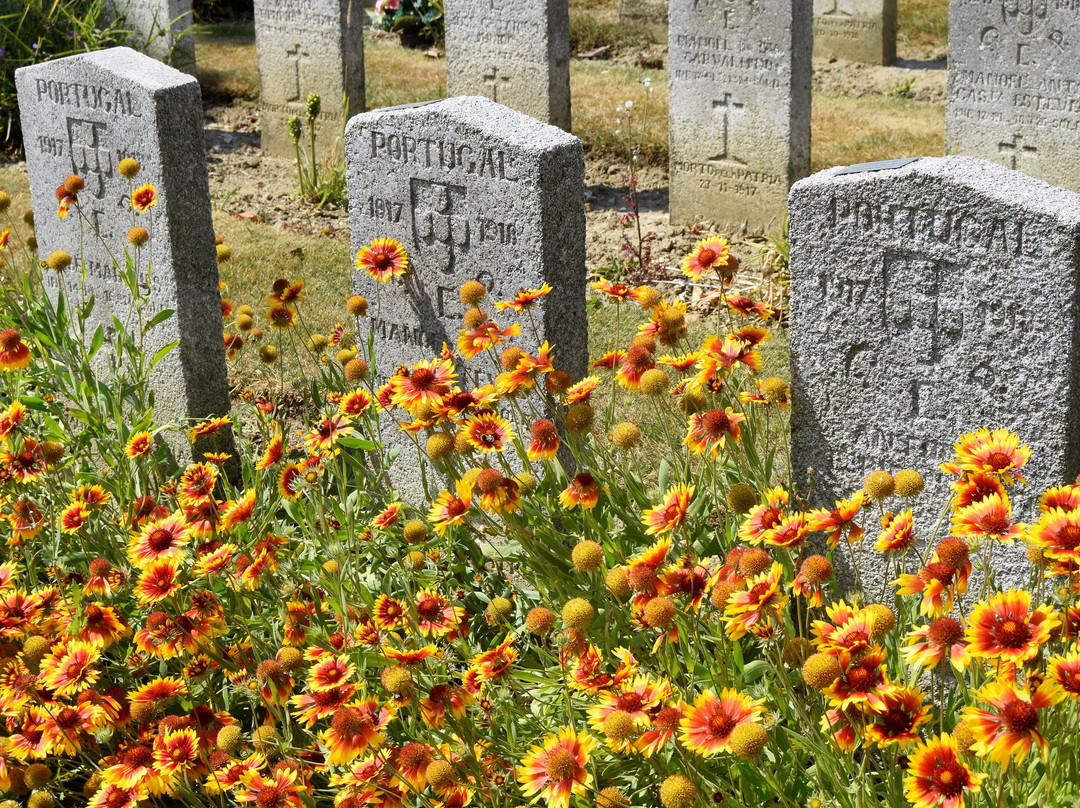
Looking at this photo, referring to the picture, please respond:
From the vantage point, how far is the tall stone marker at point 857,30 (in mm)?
10438

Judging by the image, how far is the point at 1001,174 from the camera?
252 centimetres

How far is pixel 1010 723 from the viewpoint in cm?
155

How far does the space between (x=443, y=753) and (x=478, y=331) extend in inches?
46.7

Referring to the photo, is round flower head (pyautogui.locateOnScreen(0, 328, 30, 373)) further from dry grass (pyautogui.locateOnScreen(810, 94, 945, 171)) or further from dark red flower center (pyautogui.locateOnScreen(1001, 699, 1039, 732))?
dry grass (pyautogui.locateOnScreen(810, 94, 945, 171))

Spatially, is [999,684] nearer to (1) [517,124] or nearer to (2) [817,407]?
(2) [817,407]

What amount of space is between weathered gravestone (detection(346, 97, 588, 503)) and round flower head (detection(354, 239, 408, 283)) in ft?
0.39

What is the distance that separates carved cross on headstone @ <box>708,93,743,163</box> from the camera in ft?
22.6

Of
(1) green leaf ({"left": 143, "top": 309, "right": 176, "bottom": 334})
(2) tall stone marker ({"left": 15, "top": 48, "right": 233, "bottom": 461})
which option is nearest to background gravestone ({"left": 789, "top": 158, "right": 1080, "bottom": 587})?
(1) green leaf ({"left": 143, "top": 309, "right": 176, "bottom": 334})

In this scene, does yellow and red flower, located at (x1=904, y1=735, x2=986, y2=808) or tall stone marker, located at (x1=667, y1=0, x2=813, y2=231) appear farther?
tall stone marker, located at (x1=667, y1=0, x2=813, y2=231)

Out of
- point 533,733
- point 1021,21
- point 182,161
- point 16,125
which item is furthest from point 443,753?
point 16,125

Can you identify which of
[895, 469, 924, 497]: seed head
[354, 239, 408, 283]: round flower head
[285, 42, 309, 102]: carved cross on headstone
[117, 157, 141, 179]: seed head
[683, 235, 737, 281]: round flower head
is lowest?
[895, 469, 924, 497]: seed head

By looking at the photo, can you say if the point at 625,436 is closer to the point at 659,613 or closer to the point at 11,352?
the point at 659,613

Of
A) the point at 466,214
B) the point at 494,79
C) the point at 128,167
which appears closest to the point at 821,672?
the point at 466,214

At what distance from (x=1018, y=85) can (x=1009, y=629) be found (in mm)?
5321
